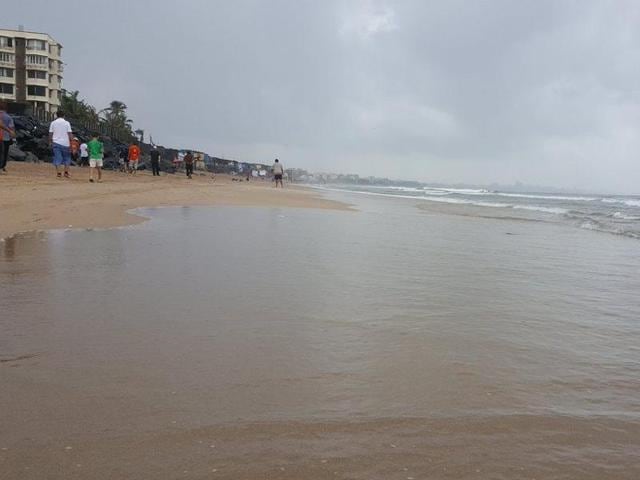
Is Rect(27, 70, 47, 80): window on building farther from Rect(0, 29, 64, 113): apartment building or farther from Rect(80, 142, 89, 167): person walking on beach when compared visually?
Rect(80, 142, 89, 167): person walking on beach

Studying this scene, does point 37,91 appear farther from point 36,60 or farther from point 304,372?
point 304,372

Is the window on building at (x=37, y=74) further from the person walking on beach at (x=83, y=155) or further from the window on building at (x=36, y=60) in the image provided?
the person walking on beach at (x=83, y=155)

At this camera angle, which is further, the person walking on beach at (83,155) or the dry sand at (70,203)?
the person walking on beach at (83,155)

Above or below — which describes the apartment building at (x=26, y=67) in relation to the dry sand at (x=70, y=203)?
above

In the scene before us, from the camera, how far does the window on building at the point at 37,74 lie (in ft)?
214

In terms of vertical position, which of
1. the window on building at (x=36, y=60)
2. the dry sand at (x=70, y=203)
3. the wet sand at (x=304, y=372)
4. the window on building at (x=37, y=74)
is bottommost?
the dry sand at (x=70, y=203)

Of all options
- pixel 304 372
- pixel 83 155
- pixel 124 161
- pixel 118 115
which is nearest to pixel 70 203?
pixel 304 372

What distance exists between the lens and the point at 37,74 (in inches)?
2574

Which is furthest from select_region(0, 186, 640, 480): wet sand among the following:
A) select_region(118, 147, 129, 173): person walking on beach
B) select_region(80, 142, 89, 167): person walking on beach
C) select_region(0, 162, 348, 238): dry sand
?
select_region(118, 147, 129, 173): person walking on beach

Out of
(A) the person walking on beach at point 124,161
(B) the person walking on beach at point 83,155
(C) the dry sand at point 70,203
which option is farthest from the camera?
(A) the person walking on beach at point 124,161

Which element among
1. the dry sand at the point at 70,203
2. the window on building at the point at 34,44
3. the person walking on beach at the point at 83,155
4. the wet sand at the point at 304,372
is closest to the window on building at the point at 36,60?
the window on building at the point at 34,44

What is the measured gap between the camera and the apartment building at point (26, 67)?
6412 centimetres

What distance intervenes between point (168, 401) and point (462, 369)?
144 centimetres

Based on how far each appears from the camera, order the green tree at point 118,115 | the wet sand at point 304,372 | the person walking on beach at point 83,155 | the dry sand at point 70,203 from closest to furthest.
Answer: the wet sand at point 304,372 < the dry sand at point 70,203 < the person walking on beach at point 83,155 < the green tree at point 118,115
